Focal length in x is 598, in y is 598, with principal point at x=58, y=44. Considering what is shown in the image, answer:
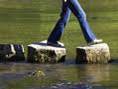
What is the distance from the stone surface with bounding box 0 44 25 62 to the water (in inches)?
17.2

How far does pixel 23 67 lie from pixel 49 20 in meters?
10.5

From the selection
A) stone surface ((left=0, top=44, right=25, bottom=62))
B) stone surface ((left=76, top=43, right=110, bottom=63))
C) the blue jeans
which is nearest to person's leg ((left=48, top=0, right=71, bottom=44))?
the blue jeans

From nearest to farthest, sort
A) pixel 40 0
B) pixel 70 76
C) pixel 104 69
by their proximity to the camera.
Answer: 1. pixel 70 76
2. pixel 104 69
3. pixel 40 0

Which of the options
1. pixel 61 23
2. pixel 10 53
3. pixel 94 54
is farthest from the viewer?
pixel 61 23

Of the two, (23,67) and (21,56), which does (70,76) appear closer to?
(23,67)

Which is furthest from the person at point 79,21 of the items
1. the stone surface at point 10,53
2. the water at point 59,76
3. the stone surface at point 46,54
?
the water at point 59,76

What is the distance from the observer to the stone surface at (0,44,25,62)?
12875 mm

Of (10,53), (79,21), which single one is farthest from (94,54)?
(10,53)

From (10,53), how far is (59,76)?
91.4 inches

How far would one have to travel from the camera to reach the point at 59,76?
428 inches

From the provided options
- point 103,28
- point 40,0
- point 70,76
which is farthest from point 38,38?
point 40,0

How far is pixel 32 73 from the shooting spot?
36.4 ft

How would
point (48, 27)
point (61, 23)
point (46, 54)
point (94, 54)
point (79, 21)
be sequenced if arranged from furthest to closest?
1. point (48, 27)
2. point (61, 23)
3. point (79, 21)
4. point (46, 54)
5. point (94, 54)

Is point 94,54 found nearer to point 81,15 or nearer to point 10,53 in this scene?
point 81,15
